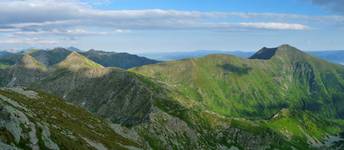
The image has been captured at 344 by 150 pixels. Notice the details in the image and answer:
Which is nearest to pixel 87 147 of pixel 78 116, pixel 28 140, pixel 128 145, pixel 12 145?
pixel 28 140

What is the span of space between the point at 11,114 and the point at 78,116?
8597 centimetres

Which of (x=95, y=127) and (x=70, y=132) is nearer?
(x=70, y=132)

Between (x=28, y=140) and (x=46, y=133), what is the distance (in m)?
11.3

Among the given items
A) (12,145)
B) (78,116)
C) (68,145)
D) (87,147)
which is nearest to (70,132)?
(87,147)

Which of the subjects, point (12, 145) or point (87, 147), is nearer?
point (12, 145)

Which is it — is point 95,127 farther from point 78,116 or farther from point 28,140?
point 28,140

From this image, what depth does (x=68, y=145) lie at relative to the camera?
119 metres

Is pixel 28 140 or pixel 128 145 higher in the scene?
pixel 28 140

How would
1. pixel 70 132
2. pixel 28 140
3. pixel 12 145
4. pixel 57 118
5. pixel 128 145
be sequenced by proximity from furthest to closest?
pixel 128 145 < pixel 57 118 < pixel 70 132 < pixel 28 140 < pixel 12 145

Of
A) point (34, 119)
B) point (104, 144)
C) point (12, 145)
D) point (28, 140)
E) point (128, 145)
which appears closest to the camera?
point (12, 145)

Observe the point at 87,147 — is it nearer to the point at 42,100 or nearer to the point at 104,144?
the point at 104,144

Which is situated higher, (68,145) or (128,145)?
(68,145)

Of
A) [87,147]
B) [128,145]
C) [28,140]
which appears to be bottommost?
[128,145]

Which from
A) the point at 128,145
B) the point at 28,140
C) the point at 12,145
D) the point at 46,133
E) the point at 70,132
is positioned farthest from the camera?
the point at 128,145
